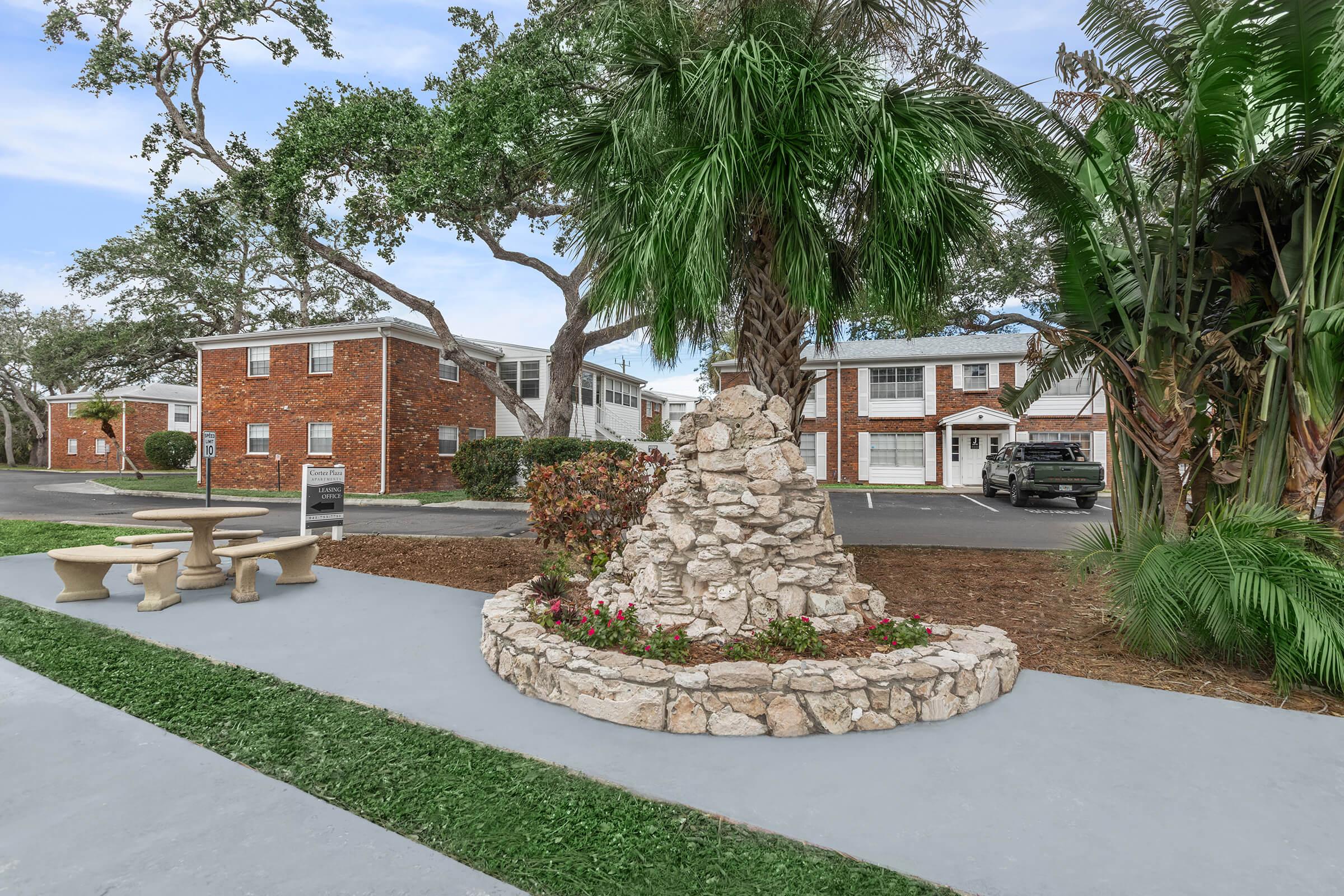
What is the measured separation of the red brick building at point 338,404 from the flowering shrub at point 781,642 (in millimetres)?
17662

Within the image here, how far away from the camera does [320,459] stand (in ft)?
66.1

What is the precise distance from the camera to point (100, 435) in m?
32.3

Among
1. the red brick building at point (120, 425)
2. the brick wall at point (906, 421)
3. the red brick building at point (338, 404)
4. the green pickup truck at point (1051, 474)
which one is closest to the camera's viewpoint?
the green pickup truck at point (1051, 474)

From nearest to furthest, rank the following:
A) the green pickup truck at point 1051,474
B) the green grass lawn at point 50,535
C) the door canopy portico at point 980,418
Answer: the green grass lawn at point 50,535, the green pickup truck at point 1051,474, the door canopy portico at point 980,418

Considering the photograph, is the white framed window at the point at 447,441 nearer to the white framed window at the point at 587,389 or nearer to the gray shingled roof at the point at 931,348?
the white framed window at the point at 587,389

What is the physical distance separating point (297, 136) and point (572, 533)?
507 inches

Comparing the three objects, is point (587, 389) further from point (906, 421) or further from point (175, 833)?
point (175, 833)

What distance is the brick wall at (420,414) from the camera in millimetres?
19594

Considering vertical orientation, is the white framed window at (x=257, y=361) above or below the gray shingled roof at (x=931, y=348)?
below

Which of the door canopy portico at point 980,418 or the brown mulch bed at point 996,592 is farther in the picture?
the door canopy portico at point 980,418

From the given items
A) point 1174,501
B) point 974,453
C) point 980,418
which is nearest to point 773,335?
point 1174,501

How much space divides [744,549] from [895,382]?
72.0ft

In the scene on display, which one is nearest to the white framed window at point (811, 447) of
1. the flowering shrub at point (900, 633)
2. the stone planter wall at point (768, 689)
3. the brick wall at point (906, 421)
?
the brick wall at point (906, 421)

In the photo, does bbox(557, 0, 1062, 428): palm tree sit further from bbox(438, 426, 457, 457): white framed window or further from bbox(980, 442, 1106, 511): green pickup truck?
bbox(438, 426, 457, 457): white framed window
